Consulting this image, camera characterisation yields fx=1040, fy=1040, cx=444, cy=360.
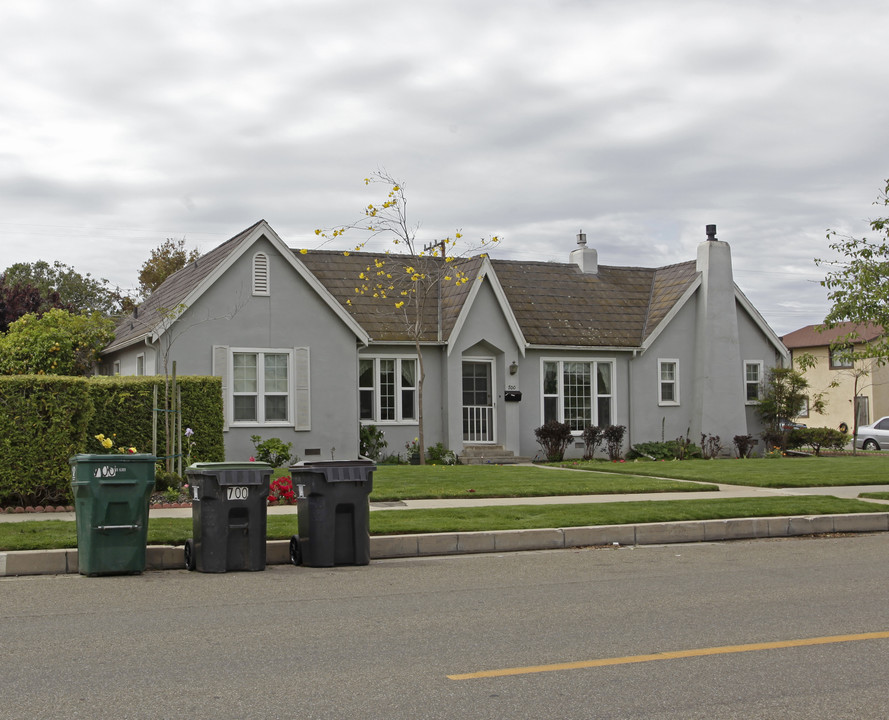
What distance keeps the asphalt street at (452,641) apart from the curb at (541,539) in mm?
317

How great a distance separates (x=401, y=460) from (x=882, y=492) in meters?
12.5

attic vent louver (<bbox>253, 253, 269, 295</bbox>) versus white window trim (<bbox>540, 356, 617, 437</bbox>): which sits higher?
attic vent louver (<bbox>253, 253, 269, 295</bbox>)

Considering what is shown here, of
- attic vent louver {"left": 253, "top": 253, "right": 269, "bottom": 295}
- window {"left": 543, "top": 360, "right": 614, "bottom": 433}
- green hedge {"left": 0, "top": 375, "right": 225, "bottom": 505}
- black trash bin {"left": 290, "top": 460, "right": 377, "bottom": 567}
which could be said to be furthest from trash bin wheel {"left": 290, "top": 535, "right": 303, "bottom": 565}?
window {"left": 543, "top": 360, "right": 614, "bottom": 433}

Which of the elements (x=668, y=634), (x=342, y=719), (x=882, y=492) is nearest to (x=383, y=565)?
(x=668, y=634)

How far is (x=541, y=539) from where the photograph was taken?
12.5 meters

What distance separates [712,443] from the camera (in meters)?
29.4

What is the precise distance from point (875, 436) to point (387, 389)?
21962mm

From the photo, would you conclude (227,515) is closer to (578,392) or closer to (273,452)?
(273,452)

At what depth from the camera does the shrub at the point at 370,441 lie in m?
25.8

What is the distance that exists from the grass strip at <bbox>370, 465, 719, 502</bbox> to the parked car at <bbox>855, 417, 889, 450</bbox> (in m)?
22.2

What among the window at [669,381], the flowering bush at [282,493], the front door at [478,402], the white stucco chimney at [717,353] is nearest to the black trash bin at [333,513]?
the flowering bush at [282,493]

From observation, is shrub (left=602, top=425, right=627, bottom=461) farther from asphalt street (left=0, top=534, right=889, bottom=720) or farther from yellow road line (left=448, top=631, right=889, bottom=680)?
yellow road line (left=448, top=631, right=889, bottom=680)

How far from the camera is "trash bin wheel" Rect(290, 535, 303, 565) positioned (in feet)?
37.0

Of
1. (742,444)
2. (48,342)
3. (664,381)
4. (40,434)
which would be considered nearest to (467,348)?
(664,381)
